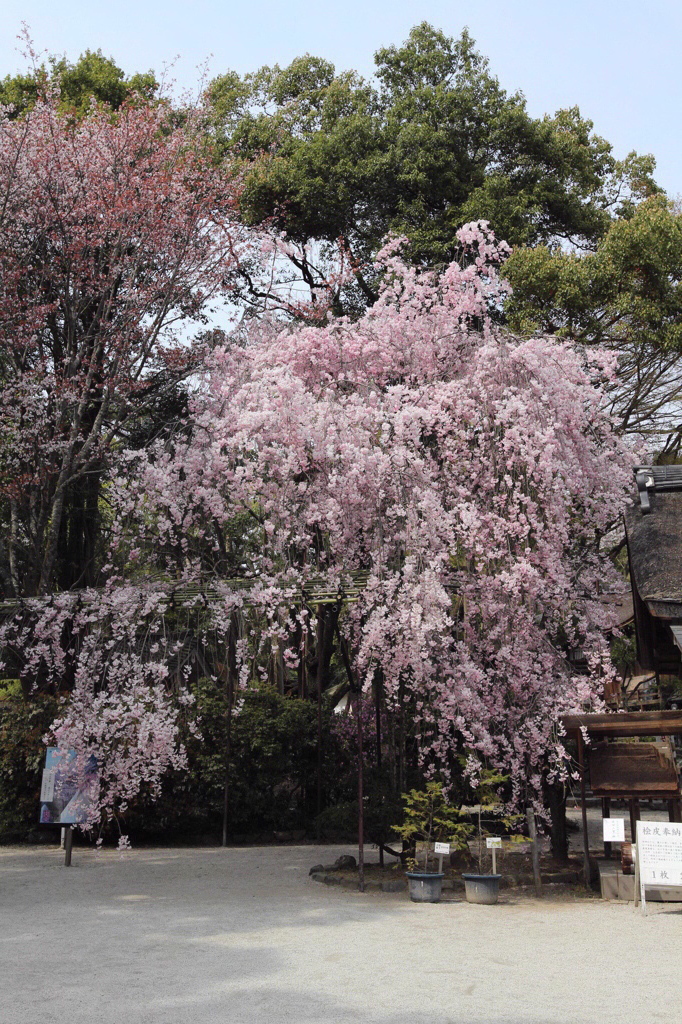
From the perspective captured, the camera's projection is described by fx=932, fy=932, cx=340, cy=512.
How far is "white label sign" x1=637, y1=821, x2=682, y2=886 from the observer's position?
9141 mm

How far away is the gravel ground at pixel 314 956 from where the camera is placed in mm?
5586

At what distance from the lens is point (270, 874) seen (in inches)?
469

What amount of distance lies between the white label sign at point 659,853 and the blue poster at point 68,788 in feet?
19.9

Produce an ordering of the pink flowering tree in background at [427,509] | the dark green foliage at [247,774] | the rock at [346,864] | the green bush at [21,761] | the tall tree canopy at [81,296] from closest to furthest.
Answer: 1. the pink flowering tree in background at [427,509]
2. the rock at [346,864]
3. the tall tree canopy at [81,296]
4. the green bush at [21,761]
5. the dark green foliage at [247,774]

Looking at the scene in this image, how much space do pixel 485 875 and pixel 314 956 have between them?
10.3 feet

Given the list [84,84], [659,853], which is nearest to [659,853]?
[659,853]

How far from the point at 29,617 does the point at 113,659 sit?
1504 mm

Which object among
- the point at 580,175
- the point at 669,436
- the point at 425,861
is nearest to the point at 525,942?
the point at 425,861

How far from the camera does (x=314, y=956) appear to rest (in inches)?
280

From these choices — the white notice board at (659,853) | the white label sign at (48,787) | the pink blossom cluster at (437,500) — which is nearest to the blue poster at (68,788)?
the white label sign at (48,787)

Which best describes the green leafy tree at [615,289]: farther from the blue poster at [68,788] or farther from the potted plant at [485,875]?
the blue poster at [68,788]

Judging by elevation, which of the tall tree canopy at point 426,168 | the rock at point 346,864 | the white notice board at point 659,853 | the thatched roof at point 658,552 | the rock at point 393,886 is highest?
the tall tree canopy at point 426,168

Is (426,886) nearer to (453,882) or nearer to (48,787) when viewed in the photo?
(453,882)

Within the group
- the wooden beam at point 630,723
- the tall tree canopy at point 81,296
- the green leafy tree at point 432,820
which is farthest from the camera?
the tall tree canopy at point 81,296
